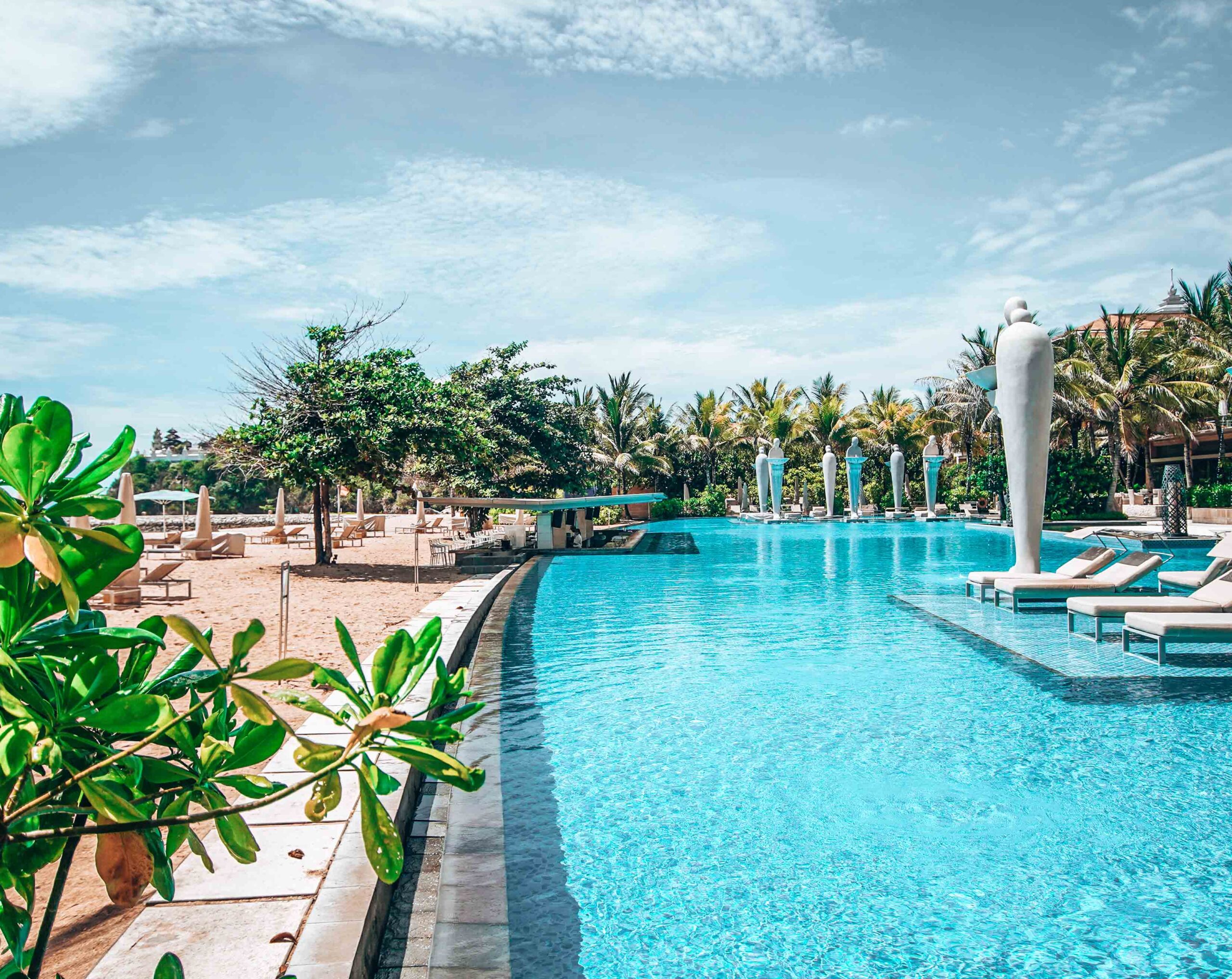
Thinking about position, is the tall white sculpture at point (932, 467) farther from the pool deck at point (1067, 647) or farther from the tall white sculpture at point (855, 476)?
the pool deck at point (1067, 647)

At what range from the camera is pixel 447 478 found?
31.1 m

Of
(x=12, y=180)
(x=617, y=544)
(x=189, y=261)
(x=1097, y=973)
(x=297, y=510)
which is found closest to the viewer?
(x=1097, y=973)

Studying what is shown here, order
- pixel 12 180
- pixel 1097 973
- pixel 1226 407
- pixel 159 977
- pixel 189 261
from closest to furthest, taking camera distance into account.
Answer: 1. pixel 159 977
2. pixel 1097 973
3. pixel 12 180
4. pixel 189 261
5. pixel 1226 407

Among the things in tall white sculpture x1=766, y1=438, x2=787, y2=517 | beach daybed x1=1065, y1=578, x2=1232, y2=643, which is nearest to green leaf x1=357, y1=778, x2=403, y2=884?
beach daybed x1=1065, y1=578, x2=1232, y2=643

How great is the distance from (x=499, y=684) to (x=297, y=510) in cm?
6009

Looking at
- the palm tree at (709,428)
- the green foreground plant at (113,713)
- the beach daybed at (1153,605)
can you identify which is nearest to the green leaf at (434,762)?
the green foreground plant at (113,713)

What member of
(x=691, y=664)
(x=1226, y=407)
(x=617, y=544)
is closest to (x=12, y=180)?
(x=691, y=664)

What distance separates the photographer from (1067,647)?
9.55 metres

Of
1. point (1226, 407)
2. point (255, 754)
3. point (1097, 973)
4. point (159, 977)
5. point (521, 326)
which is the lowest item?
point (1097, 973)

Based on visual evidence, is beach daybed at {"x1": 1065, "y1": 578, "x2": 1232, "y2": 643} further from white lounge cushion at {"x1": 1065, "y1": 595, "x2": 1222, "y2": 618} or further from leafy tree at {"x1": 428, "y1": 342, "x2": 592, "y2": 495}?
leafy tree at {"x1": 428, "y1": 342, "x2": 592, "y2": 495}

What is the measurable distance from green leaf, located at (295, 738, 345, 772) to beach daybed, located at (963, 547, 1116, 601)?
12.4 meters

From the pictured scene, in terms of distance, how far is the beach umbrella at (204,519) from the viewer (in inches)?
929

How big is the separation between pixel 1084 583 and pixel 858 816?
795 centimetres

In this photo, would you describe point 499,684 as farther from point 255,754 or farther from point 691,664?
point 255,754
